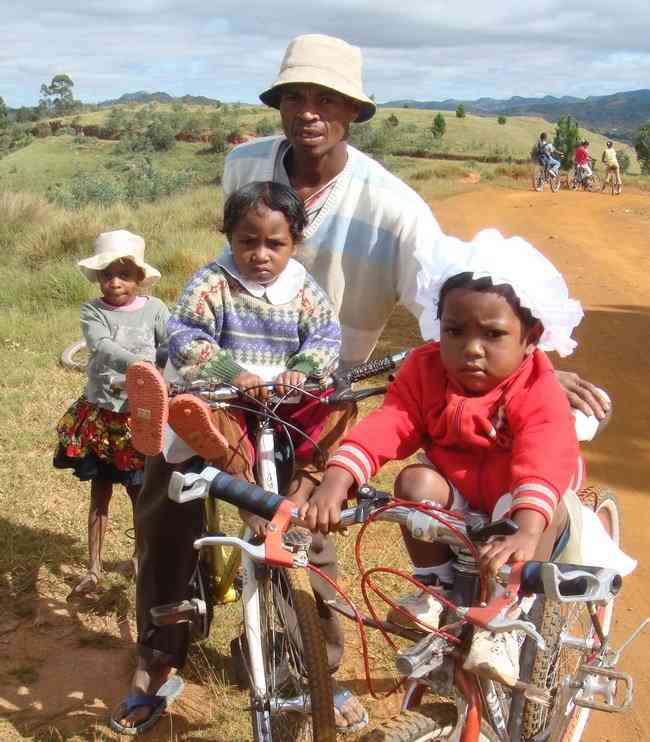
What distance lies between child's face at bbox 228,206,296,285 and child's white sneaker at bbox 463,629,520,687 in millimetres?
1372

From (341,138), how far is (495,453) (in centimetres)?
148

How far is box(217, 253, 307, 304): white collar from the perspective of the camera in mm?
2895

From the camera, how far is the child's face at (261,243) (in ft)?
9.32

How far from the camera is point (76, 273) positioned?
33.1 feet

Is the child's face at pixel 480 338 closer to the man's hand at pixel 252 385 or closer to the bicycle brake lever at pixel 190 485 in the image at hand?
the man's hand at pixel 252 385

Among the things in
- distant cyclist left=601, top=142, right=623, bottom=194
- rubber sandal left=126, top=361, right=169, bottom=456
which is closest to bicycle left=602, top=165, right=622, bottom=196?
distant cyclist left=601, top=142, right=623, bottom=194

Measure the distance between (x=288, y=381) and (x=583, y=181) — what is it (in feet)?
84.5

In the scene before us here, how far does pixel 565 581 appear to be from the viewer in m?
1.69

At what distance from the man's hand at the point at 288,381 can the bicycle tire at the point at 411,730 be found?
3.16 ft

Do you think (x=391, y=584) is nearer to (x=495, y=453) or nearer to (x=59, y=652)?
(x=59, y=652)

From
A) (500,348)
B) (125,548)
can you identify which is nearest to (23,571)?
(125,548)

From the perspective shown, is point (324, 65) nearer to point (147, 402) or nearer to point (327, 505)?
point (147, 402)

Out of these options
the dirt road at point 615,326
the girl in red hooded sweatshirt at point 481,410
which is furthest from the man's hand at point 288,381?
the dirt road at point 615,326

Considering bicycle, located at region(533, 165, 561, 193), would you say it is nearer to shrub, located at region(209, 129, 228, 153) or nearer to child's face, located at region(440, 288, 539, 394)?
child's face, located at region(440, 288, 539, 394)
